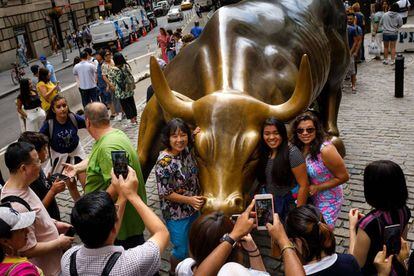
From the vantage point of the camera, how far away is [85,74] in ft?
38.1

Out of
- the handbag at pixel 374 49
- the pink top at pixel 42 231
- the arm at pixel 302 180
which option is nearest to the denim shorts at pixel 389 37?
the handbag at pixel 374 49

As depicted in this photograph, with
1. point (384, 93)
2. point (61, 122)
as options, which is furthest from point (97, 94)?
point (384, 93)

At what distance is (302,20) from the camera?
7020 mm

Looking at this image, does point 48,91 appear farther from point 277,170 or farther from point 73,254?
point 73,254

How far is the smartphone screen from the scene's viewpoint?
3.10 m

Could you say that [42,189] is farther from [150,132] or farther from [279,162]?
[279,162]

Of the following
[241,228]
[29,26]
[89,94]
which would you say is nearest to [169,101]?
[241,228]

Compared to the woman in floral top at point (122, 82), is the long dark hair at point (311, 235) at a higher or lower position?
higher

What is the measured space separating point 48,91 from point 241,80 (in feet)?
21.5

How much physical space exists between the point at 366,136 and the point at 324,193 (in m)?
4.73

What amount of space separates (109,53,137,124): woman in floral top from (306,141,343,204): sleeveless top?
7039mm

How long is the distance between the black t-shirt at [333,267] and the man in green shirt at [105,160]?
2062 millimetres

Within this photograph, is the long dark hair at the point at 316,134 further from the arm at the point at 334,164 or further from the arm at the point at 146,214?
the arm at the point at 146,214

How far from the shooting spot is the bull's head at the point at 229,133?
3.93m
